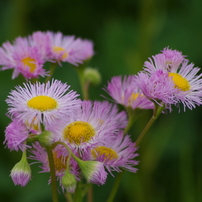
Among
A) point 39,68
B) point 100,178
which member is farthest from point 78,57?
point 100,178

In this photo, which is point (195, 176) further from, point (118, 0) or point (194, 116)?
point (118, 0)

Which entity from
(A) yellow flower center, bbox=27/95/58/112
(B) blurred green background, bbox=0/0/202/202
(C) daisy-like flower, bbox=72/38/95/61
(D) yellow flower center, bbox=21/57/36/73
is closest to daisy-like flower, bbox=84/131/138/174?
(A) yellow flower center, bbox=27/95/58/112

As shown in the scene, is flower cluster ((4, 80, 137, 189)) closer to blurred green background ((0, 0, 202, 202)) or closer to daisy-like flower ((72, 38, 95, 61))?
daisy-like flower ((72, 38, 95, 61))

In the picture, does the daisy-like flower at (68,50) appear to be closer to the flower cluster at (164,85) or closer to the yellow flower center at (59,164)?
the flower cluster at (164,85)

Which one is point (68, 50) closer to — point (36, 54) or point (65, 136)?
point (36, 54)

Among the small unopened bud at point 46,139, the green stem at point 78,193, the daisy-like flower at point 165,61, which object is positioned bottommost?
the green stem at point 78,193

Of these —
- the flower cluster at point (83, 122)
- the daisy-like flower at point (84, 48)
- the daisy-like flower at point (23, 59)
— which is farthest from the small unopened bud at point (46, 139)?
the daisy-like flower at point (84, 48)

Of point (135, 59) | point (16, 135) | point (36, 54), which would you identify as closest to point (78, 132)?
point (16, 135)
